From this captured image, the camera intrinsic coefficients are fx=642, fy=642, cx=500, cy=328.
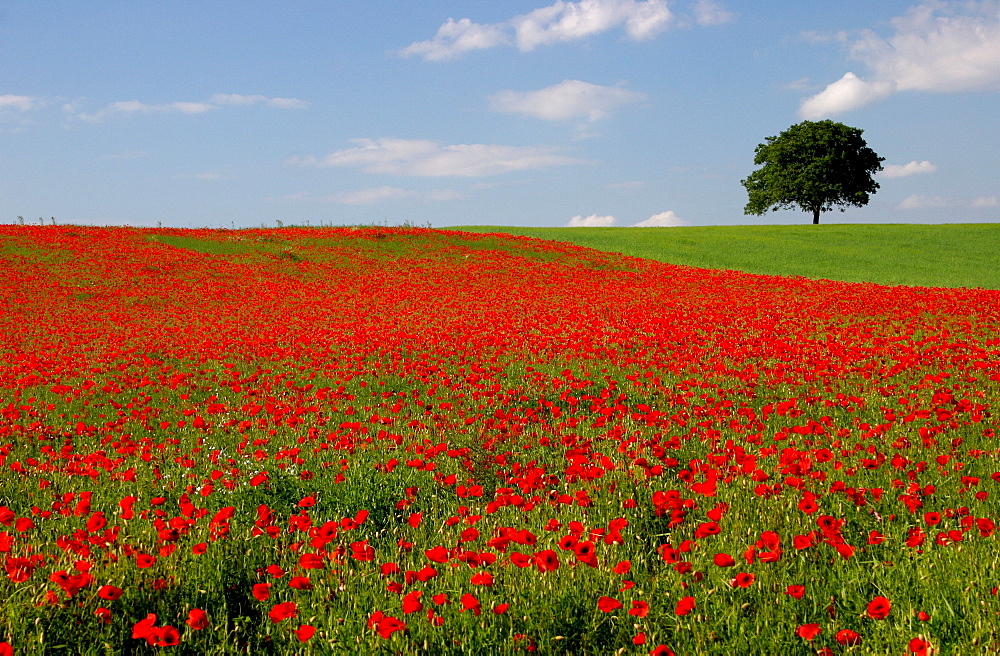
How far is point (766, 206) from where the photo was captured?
2697 inches

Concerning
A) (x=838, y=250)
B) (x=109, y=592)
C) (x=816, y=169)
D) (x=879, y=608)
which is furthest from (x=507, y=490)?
(x=816, y=169)

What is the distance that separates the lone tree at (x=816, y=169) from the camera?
65000 mm

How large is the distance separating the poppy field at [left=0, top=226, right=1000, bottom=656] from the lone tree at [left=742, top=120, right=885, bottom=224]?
5633 centimetres

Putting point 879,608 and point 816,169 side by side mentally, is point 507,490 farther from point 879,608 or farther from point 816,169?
point 816,169

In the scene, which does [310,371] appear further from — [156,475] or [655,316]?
[655,316]

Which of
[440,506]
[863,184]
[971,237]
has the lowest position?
[440,506]

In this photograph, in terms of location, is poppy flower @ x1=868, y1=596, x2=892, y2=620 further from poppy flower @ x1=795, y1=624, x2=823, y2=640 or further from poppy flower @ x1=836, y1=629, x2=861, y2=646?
poppy flower @ x1=795, y1=624, x2=823, y2=640

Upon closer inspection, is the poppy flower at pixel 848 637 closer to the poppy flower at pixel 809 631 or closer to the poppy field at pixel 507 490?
the poppy field at pixel 507 490

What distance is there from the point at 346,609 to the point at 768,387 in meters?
6.93

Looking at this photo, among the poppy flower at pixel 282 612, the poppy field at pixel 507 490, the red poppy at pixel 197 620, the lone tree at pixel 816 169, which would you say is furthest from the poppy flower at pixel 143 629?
the lone tree at pixel 816 169

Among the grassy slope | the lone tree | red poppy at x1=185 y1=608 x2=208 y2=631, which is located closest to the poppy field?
red poppy at x1=185 y1=608 x2=208 y2=631

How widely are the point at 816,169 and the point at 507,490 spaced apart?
229 feet

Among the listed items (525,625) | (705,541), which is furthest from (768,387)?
(525,625)

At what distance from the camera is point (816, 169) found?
64.3 m
